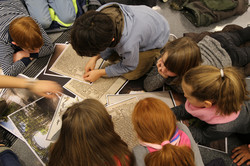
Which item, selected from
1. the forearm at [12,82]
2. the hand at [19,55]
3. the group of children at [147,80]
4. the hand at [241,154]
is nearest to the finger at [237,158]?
the hand at [241,154]

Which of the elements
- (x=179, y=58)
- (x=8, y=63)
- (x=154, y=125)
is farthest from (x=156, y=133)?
(x=8, y=63)

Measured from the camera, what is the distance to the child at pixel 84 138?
1.52 ft

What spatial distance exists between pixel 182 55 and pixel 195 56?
0.19 feet

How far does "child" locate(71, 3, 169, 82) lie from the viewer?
63 centimetres

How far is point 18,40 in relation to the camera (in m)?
0.93

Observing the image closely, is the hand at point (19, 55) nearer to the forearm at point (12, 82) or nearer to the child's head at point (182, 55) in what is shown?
the forearm at point (12, 82)

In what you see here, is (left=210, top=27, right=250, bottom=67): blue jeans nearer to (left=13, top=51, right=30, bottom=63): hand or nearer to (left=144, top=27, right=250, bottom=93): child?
(left=144, top=27, right=250, bottom=93): child

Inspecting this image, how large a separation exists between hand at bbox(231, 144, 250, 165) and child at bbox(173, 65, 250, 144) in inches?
6.2

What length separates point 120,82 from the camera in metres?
1.01

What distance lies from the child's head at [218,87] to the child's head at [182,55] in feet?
0.36

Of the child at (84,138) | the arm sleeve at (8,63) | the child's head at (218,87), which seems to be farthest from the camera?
the arm sleeve at (8,63)

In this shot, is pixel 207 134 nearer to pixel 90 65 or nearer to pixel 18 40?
pixel 90 65

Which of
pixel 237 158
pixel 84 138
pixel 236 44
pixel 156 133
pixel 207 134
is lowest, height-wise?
pixel 237 158

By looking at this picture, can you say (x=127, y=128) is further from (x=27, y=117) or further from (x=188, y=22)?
(x=188, y=22)
